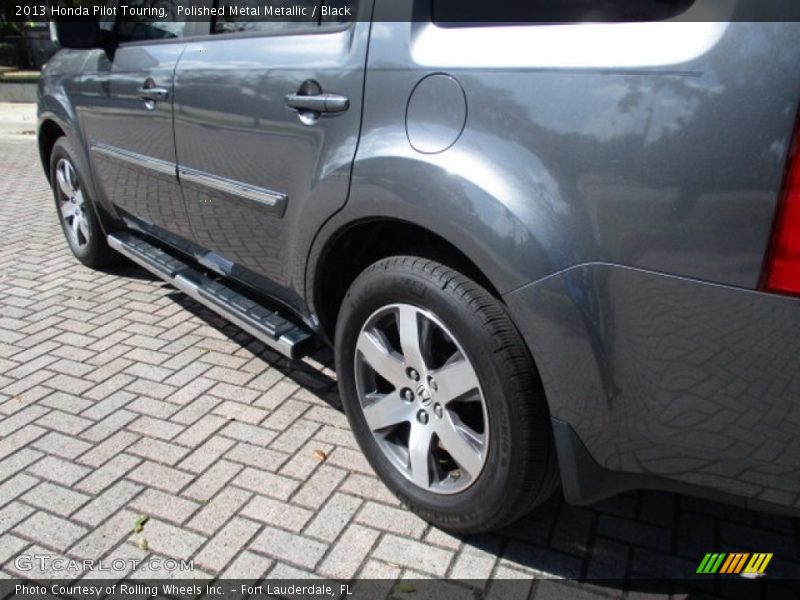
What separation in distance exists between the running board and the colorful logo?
1.51m

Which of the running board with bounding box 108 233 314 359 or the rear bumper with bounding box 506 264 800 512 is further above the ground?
the rear bumper with bounding box 506 264 800 512

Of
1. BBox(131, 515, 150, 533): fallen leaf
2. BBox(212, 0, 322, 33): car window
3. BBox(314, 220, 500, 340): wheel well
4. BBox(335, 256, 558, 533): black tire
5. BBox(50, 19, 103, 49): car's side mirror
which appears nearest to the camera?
BBox(335, 256, 558, 533): black tire

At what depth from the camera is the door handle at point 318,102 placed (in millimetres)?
2074

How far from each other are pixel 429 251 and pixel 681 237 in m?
0.78

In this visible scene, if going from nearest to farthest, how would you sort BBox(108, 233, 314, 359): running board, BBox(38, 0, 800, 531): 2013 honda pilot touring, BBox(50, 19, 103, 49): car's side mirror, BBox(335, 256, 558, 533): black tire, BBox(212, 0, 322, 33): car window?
1. BBox(38, 0, 800, 531): 2013 honda pilot touring
2. BBox(335, 256, 558, 533): black tire
3. BBox(212, 0, 322, 33): car window
4. BBox(108, 233, 314, 359): running board
5. BBox(50, 19, 103, 49): car's side mirror

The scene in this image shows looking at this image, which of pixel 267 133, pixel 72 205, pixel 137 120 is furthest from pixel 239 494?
pixel 72 205

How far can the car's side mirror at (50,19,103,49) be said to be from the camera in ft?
10.9

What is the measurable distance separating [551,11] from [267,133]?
117cm

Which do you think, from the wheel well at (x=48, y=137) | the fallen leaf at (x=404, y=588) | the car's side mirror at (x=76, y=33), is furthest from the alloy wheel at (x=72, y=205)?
the fallen leaf at (x=404, y=588)

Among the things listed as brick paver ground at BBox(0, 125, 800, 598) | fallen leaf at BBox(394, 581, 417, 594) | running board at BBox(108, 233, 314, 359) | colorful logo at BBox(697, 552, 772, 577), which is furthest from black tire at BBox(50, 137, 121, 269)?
colorful logo at BBox(697, 552, 772, 577)

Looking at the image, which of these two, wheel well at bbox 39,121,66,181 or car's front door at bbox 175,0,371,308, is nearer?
car's front door at bbox 175,0,371,308

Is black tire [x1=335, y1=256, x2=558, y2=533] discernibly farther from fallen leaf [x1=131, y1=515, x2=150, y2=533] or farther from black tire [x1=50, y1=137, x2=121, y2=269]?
black tire [x1=50, y1=137, x2=121, y2=269]

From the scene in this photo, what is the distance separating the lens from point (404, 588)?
1972mm

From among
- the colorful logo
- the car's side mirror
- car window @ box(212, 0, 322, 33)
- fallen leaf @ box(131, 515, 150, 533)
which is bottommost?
fallen leaf @ box(131, 515, 150, 533)
